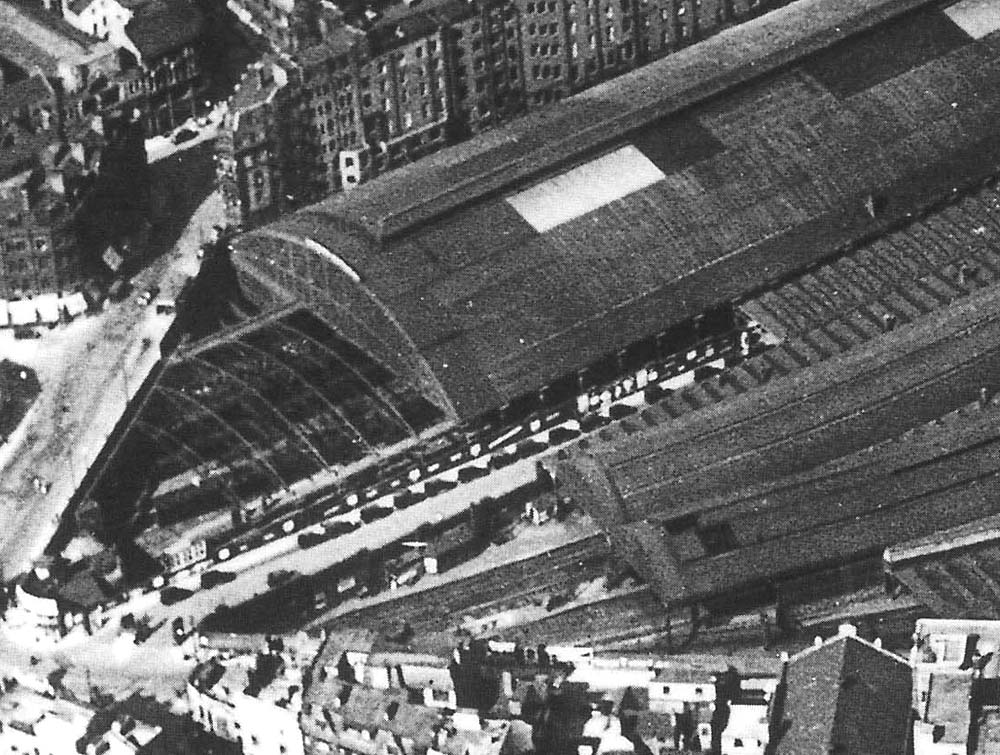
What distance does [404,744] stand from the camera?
193 m

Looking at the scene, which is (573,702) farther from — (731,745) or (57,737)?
(57,737)

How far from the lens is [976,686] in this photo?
18762cm

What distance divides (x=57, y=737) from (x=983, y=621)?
57.5 meters

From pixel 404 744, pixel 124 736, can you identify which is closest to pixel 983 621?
pixel 404 744

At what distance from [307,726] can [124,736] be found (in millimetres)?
11517

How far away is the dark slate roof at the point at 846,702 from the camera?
18762 cm

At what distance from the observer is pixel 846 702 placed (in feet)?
625

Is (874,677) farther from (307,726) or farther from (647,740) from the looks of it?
(307,726)

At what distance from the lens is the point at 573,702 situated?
652 ft

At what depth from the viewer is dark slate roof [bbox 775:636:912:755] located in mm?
187625

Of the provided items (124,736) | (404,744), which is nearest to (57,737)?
(124,736)

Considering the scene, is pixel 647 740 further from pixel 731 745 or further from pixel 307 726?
pixel 307 726

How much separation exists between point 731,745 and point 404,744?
1957 centimetres

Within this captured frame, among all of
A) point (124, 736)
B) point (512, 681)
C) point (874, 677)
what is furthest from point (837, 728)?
point (124, 736)
